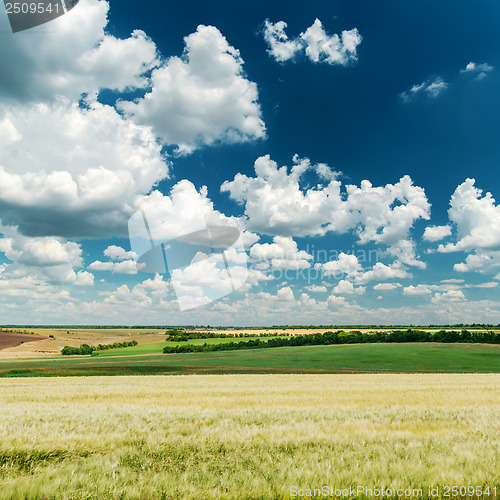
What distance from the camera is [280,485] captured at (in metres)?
4.20

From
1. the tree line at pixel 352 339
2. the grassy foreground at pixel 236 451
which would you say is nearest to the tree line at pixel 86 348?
the tree line at pixel 352 339

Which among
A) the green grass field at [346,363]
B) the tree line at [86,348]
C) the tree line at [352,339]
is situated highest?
the green grass field at [346,363]

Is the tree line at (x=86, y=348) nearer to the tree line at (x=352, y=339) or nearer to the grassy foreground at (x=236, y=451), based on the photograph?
the tree line at (x=352, y=339)

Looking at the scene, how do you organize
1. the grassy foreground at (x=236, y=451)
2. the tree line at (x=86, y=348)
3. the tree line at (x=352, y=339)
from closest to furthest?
the grassy foreground at (x=236, y=451) < the tree line at (x=352, y=339) < the tree line at (x=86, y=348)

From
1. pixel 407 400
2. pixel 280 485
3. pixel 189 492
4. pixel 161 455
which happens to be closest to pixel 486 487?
pixel 280 485

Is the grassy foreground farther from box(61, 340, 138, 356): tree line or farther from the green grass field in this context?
box(61, 340, 138, 356): tree line

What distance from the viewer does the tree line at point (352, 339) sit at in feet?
374

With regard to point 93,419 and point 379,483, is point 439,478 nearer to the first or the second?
point 379,483

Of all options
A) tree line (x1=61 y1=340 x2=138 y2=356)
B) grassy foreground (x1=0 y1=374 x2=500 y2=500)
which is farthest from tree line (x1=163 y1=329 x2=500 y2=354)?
grassy foreground (x1=0 y1=374 x2=500 y2=500)

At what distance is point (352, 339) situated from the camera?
12331 centimetres

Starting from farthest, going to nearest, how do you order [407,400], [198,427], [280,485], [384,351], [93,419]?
[384,351] → [407,400] → [93,419] → [198,427] → [280,485]

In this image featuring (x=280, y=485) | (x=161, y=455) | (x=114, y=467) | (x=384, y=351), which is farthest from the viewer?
(x=384, y=351)

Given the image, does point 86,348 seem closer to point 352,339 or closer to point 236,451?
point 352,339

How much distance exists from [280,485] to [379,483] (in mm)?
1176
